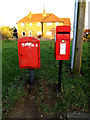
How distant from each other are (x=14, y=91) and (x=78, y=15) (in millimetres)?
3007

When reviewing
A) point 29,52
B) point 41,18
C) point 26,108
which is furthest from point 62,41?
point 41,18

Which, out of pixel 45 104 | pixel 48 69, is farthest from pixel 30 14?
Result: pixel 45 104

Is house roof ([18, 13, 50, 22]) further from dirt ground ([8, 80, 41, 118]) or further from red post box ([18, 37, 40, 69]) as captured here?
dirt ground ([8, 80, 41, 118])

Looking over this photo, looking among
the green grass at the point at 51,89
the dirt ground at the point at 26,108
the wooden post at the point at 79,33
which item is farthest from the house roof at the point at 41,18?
the dirt ground at the point at 26,108

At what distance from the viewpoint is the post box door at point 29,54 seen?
2617 millimetres

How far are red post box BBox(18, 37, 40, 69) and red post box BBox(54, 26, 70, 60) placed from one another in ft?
1.62

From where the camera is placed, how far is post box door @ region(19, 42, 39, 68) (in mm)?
2617

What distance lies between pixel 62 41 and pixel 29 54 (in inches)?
35.3

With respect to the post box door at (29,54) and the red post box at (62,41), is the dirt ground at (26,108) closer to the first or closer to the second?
the post box door at (29,54)

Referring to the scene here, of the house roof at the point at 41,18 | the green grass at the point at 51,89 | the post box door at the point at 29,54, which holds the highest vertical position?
the house roof at the point at 41,18

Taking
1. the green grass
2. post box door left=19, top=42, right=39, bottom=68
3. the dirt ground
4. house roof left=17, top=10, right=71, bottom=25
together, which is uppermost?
house roof left=17, top=10, right=71, bottom=25

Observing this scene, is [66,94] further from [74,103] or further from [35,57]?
[35,57]

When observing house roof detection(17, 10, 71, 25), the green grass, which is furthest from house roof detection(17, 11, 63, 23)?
the green grass

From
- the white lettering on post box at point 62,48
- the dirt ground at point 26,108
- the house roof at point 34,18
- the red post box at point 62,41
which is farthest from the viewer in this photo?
the house roof at point 34,18
